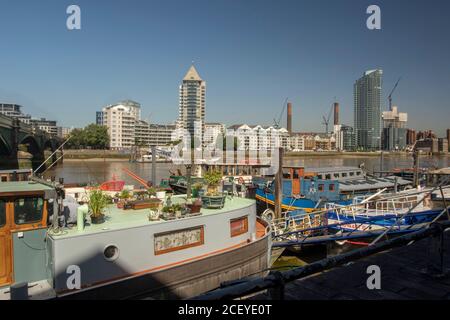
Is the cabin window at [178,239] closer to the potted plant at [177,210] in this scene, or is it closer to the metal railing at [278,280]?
the potted plant at [177,210]

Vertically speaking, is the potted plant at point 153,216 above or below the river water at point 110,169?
above

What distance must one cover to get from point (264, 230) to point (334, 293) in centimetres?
1178

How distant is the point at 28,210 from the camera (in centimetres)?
920

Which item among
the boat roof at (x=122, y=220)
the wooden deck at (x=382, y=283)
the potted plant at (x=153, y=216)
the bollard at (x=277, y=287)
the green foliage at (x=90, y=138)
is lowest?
the boat roof at (x=122, y=220)

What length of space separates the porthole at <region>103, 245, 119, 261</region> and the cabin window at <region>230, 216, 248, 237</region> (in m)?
4.35

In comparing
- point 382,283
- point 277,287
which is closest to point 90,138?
point 382,283

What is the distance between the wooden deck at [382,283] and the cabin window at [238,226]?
7377 millimetres

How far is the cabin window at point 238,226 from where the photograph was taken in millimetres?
12672

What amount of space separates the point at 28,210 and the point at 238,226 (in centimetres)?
689

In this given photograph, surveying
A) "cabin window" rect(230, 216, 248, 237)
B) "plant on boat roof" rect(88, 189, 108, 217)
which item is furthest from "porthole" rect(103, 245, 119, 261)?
"cabin window" rect(230, 216, 248, 237)

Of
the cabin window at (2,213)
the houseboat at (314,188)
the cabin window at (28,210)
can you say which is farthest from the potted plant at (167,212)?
the houseboat at (314,188)
